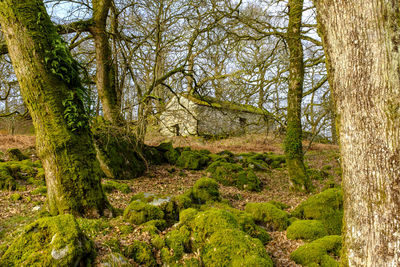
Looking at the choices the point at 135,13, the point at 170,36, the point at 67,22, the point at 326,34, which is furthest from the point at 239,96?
the point at 326,34

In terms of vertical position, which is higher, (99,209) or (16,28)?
(16,28)

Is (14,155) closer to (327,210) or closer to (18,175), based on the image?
(18,175)

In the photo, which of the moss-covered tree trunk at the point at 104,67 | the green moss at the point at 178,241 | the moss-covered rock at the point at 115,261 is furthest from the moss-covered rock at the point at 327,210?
the moss-covered tree trunk at the point at 104,67

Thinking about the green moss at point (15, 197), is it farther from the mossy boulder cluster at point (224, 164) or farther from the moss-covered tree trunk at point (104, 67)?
the mossy boulder cluster at point (224, 164)

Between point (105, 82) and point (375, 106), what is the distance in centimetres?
875

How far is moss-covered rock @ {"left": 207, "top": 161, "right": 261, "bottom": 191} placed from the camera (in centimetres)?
834

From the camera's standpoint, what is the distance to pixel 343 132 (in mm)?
Answer: 2359

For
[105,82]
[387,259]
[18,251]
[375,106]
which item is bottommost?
[18,251]

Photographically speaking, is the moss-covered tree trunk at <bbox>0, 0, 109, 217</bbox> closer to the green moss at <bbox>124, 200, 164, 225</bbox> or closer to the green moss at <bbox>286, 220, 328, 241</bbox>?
the green moss at <bbox>124, 200, 164, 225</bbox>

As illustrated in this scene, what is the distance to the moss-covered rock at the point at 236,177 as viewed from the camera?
8.34m

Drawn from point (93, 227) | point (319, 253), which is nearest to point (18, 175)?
point (93, 227)

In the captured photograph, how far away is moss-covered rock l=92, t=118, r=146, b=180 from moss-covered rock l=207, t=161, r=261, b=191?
287 cm

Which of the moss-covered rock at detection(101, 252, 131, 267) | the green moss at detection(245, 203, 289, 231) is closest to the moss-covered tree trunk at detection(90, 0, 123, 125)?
the green moss at detection(245, 203, 289, 231)

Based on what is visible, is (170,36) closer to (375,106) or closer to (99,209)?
(99,209)
